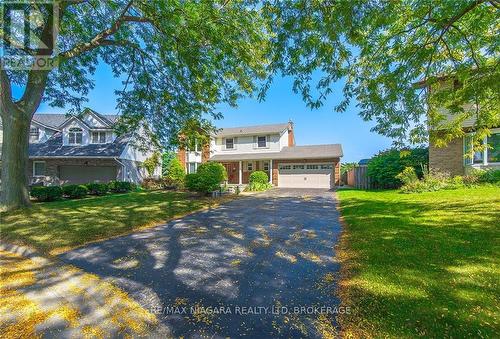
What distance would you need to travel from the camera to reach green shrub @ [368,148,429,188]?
16047 millimetres

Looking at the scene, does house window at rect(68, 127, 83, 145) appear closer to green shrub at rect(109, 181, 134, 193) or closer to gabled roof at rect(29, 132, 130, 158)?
gabled roof at rect(29, 132, 130, 158)

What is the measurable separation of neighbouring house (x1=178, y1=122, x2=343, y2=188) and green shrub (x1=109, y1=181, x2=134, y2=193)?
19.2 ft

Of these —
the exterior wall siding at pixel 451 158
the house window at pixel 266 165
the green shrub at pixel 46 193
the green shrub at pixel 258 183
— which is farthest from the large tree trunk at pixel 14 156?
the exterior wall siding at pixel 451 158

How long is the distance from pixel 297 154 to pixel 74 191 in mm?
18119

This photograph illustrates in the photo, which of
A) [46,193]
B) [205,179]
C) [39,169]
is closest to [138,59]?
[205,179]

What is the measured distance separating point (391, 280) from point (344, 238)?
8.00ft

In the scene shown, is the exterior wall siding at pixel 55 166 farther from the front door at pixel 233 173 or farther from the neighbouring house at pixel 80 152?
the front door at pixel 233 173

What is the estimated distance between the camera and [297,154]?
22672 mm

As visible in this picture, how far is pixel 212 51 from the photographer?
7.52 meters

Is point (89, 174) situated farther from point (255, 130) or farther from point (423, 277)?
point (423, 277)

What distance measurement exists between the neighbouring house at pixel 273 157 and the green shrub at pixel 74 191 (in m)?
8.42

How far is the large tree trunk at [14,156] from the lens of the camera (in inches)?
356

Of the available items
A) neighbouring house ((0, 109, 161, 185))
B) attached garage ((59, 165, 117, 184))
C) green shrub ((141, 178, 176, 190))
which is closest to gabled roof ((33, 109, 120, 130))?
neighbouring house ((0, 109, 161, 185))

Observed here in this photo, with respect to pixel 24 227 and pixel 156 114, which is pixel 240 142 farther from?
pixel 24 227
